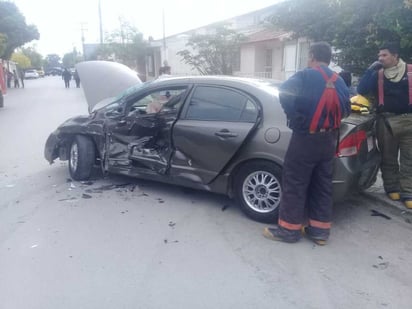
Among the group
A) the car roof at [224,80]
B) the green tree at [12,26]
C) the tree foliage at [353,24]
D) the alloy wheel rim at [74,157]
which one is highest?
the green tree at [12,26]

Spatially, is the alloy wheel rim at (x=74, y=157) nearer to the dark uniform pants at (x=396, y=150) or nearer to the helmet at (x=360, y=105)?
the helmet at (x=360, y=105)

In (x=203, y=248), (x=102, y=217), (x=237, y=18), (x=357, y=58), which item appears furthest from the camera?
(x=237, y=18)

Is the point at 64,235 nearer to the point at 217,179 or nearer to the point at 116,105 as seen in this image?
the point at 217,179

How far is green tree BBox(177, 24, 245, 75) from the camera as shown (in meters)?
20.8

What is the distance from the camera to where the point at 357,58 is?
25.8 ft

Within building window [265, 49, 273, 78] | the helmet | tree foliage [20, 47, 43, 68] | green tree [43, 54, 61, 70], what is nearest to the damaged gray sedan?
the helmet

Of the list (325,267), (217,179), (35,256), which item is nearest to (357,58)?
(217,179)

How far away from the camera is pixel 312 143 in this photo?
13.2ft

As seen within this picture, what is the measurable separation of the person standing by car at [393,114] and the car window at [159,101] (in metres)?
2.18

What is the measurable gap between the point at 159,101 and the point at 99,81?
239 cm

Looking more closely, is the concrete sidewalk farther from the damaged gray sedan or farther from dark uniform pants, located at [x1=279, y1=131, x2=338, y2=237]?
dark uniform pants, located at [x1=279, y1=131, x2=338, y2=237]

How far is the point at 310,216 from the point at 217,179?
3.94 ft

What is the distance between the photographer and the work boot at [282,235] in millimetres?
4215

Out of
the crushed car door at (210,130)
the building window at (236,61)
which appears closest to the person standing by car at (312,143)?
the crushed car door at (210,130)
